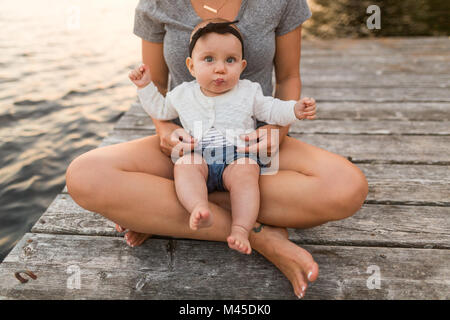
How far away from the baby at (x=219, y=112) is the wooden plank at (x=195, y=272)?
0.78 ft

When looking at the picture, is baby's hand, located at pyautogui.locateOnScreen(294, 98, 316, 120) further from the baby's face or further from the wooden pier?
the wooden pier

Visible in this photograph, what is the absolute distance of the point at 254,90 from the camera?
1472mm

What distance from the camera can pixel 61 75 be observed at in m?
4.09

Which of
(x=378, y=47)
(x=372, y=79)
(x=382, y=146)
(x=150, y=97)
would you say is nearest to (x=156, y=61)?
(x=150, y=97)

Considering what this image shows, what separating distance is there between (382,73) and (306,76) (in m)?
0.71

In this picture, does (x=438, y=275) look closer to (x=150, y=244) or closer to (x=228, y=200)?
(x=228, y=200)

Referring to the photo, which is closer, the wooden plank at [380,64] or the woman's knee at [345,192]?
the woman's knee at [345,192]

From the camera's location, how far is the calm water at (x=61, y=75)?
2.44m

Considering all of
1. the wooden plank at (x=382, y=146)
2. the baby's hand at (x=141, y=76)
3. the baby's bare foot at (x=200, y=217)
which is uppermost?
the baby's hand at (x=141, y=76)

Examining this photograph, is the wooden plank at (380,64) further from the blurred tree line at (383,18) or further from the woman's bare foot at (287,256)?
the woman's bare foot at (287,256)

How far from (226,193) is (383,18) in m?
6.11

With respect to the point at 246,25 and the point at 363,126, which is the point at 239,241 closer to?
the point at 246,25

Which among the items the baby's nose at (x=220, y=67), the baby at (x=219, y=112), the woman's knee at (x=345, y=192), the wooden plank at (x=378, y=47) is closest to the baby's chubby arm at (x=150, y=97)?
the baby at (x=219, y=112)
